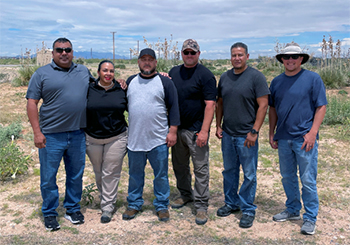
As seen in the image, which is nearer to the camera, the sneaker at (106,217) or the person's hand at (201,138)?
the person's hand at (201,138)

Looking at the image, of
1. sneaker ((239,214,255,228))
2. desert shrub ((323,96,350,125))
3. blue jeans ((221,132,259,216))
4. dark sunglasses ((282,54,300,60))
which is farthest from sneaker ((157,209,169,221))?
desert shrub ((323,96,350,125))

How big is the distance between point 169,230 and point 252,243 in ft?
3.40

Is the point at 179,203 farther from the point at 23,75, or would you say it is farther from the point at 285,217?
the point at 23,75

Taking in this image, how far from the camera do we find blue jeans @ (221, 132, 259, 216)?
394cm

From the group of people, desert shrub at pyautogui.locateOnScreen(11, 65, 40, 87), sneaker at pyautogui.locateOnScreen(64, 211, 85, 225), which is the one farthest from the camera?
desert shrub at pyautogui.locateOnScreen(11, 65, 40, 87)

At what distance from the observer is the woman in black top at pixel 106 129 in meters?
3.89

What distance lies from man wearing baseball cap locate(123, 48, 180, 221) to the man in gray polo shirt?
0.64 meters

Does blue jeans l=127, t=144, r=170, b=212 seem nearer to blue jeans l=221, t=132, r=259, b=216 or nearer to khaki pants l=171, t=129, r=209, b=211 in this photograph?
khaki pants l=171, t=129, r=209, b=211

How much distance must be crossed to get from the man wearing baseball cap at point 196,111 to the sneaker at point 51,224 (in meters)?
1.81

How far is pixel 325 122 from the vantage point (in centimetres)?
863

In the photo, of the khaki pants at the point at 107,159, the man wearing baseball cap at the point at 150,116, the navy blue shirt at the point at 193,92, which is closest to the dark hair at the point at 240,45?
the navy blue shirt at the point at 193,92

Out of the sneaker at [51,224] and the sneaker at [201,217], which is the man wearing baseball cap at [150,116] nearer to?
the sneaker at [201,217]

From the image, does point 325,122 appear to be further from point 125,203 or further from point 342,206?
point 125,203

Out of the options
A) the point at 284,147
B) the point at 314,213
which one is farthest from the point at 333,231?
the point at 284,147
